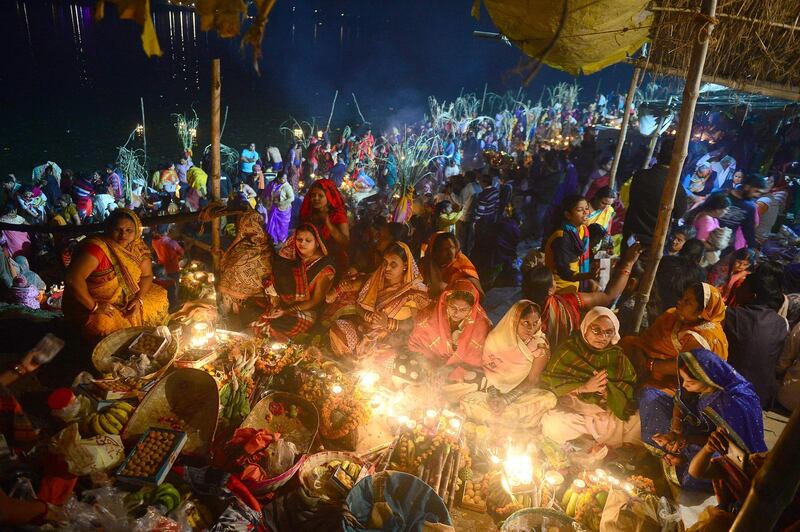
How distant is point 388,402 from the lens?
180 inches

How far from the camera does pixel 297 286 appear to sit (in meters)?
5.32

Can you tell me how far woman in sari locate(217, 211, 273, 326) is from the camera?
5.39 meters

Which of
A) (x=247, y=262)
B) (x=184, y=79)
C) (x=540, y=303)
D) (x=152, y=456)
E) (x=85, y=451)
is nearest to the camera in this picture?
(x=85, y=451)

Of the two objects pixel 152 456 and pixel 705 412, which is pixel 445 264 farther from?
pixel 152 456

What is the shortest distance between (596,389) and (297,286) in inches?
132

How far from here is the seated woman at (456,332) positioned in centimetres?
460

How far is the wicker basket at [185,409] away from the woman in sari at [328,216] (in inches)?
84.2

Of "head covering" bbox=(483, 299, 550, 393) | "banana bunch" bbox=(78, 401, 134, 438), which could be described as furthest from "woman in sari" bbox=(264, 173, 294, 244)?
"head covering" bbox=(483, 299, 550, 393)

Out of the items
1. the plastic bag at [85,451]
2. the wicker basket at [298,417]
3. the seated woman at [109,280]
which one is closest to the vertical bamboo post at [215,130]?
the seated woman at [109,280]

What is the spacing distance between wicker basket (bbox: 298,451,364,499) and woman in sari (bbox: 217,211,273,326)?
237 centimetres

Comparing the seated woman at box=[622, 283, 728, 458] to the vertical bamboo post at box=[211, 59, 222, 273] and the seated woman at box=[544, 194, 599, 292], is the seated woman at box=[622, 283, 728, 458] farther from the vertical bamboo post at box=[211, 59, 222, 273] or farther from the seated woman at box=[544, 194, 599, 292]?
the vertical bamboo post at box=[211, 59, 222, 273]

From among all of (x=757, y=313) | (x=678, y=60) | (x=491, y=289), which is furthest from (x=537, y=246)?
(x=757, y=313)

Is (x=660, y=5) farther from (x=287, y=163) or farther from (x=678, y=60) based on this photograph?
(x=287, y=163)

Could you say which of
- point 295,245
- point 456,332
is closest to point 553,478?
point 456,332
